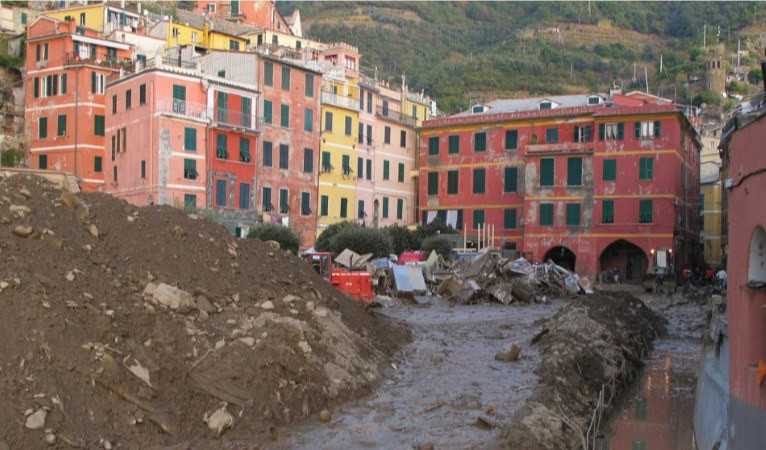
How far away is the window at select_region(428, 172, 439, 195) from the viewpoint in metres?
65.5

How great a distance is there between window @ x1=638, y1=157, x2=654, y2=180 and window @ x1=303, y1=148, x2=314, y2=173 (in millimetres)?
22796

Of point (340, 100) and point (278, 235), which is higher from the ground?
point (340, 100)

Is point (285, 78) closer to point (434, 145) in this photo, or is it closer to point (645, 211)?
point (434, 145)

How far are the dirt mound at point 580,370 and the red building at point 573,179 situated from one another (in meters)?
24.0

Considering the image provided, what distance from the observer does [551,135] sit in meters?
60.9

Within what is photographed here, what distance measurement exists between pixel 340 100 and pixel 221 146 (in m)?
13.7

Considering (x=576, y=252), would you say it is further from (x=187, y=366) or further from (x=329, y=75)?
(x=187, y=366)

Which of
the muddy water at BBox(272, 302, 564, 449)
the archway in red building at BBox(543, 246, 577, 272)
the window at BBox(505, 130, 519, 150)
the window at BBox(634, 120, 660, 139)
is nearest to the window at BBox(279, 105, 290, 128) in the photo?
the window at BBox(505, 130, 519, 150)

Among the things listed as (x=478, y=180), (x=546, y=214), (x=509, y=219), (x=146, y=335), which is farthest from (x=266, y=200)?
(x=146, y=335)

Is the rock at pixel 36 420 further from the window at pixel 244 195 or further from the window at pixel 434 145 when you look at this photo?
the window at pixel 434 145

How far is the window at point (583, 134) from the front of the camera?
5897 cm

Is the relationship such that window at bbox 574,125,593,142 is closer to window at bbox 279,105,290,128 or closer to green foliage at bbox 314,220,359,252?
green foliage at bbox 314,220,359,252

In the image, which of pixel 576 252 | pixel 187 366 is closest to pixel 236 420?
pixel 187 366

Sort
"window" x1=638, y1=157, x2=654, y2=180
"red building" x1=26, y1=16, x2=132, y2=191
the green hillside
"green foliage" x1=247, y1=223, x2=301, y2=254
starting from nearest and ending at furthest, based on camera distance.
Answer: "green foliage" x1=247, y1=223, x2=301, y2=254
"red building" x1=26, y1=16, x2=132, y2=191
"window" x1=638, y1=157, x2=654, y2=180
the green hillside
